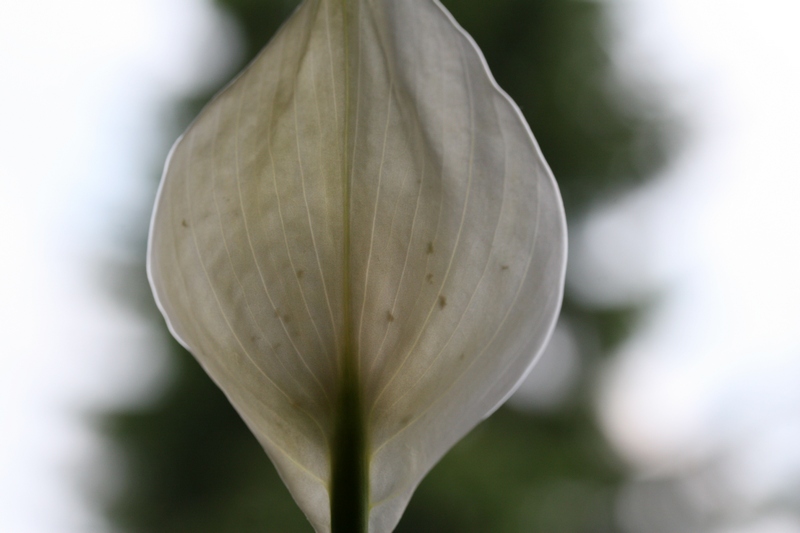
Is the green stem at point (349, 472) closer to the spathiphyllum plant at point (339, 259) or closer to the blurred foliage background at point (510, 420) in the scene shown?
the spathiphyllum plant at point (339, 259)

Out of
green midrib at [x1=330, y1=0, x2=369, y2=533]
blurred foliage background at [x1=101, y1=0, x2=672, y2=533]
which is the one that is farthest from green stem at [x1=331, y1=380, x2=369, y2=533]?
blurred foliage background at [x1=101, y1=0, x2=672, y2=533]

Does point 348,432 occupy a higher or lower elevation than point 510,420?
higher

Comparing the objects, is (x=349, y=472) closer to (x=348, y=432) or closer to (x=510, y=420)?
(x=348, y=432)

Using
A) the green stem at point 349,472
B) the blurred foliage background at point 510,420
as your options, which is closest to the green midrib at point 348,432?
the green stem at point 349,472

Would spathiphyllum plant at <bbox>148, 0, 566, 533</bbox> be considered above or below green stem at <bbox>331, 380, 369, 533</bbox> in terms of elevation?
above

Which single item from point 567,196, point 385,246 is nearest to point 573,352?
point 567,196

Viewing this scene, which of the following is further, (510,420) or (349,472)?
(510,420)

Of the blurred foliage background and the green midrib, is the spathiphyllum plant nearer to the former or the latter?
the green midrib

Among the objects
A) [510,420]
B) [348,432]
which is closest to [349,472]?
[348,432]
